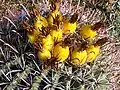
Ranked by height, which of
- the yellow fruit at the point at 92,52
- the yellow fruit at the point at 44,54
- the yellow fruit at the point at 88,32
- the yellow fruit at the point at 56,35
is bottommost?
the yellow fruit at the point at 44,54

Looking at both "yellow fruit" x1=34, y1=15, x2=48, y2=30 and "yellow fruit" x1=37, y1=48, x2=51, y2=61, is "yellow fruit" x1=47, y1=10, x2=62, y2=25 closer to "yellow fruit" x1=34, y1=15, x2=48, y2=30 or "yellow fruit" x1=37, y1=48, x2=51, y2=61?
"yellow fruit" x1=34, y1=15, x2=48, y2=30

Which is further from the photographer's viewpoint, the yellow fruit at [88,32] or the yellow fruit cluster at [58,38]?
the yellow fruit at [88,32]

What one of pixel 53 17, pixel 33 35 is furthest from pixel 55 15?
pixel 33 35

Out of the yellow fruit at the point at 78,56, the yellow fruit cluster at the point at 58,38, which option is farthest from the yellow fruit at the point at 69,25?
the yellow fruit at the point at 78,56

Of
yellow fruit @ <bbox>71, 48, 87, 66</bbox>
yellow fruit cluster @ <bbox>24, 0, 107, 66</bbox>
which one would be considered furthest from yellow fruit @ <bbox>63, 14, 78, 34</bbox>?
yellow fruit @ <bbox>71, 48, 87, 66</bbox>

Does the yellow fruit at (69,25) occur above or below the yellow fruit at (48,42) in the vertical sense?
above

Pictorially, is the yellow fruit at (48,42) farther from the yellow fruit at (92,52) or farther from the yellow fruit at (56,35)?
the yellow fruit at (92,52)

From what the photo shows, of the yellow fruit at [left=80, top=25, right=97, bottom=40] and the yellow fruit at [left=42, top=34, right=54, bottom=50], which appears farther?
the yellow fruit at [left=80, top=25, right=97, bottom=40]
